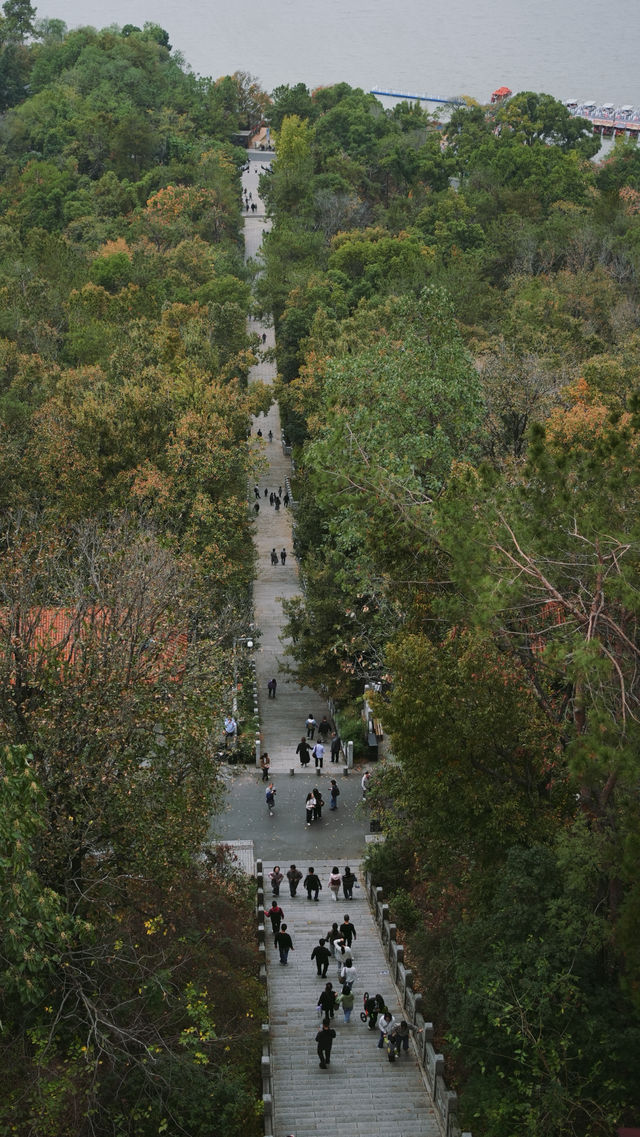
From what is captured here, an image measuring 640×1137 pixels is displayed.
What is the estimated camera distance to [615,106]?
5433 inches

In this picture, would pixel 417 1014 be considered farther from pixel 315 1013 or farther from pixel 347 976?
pixel 315 1013

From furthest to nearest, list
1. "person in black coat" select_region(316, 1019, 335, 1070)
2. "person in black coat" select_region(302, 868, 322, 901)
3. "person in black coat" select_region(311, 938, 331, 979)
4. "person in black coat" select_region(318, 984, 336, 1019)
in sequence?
1. "person in black coat" select_region(302, 868, 322, 901)
2. "person in black coat" select_region(311, 938, 331, 979)
3. "person in black coat" select_region(318, 984, 336, 1019)
4. "person in black coat" select_region(316, 1019, 335, 1070)

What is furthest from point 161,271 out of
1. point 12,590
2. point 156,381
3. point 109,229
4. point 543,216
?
point 12,590

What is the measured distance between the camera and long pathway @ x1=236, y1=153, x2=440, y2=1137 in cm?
1967

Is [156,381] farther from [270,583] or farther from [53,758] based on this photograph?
[53,758]

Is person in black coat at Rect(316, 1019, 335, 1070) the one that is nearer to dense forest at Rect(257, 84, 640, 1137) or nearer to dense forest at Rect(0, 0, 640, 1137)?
dense forest at Rect(0, 0, 640, 1137)

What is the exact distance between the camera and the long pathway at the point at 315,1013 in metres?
19.7

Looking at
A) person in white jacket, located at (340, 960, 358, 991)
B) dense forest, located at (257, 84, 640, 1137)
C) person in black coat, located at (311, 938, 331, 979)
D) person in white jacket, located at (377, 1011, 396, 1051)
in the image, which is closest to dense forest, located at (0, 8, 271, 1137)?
person in black coat, located at (311, 938, 331, 979)

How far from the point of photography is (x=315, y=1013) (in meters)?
22.6

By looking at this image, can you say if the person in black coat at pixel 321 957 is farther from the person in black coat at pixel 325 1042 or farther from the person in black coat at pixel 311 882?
the person in black coat at pixel 311 882

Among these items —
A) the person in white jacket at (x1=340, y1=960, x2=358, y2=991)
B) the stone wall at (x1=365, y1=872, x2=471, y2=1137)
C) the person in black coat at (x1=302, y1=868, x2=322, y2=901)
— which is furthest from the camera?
the person in black coat at (x1=302, y1=868, x2=322, y2=901)

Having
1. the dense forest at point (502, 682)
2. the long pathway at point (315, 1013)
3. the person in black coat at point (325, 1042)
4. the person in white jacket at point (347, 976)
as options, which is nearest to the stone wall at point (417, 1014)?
the long pathway at point (315, 1013)

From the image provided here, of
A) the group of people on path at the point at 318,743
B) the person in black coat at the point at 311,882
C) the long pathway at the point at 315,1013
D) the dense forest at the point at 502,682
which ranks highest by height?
the dense forest at the point at 502,682

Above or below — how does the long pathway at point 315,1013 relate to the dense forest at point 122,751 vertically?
below
